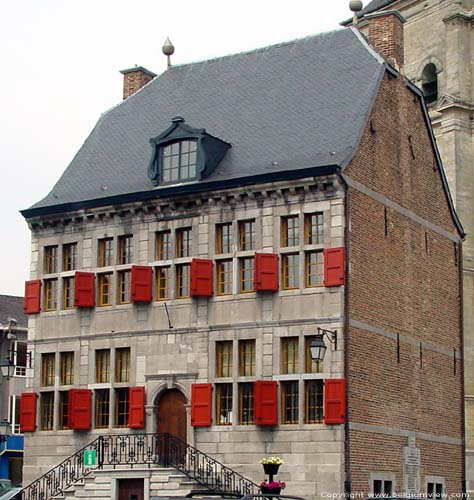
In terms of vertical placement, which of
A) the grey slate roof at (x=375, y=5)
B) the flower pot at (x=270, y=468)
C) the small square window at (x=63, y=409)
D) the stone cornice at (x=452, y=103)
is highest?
the grey slate roof at (x=375, y=5)

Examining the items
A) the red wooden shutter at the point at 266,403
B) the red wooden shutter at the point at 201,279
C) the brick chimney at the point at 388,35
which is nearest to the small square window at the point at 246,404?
the red wooden shutter at the point at 266,403

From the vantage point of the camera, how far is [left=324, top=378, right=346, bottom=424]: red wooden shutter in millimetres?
27234

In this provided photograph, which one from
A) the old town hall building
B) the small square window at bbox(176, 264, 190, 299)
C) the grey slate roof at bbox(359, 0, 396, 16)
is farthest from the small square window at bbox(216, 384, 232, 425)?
the grey slate roof at bbox(359, 0, 396, 16)

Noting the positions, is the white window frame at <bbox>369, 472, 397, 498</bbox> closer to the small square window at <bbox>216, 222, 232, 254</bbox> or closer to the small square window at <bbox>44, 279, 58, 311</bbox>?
the small square window at <bbox>216, 222, 232, 254</bbox>

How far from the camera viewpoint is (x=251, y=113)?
3219cm

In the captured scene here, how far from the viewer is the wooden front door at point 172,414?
2956 cm

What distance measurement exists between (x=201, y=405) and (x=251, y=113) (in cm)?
801

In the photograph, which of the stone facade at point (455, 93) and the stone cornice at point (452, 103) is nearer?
the stone facade at point (455, 93)

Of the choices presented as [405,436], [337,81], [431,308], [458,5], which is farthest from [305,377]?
[458,5]

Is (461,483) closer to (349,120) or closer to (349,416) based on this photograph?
(349,416)

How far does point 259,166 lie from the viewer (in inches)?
1170

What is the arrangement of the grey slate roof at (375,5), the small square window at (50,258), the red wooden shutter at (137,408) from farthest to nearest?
the grey slate roof at (375,5)
the small square window at (50,258)
the red wooden shutter at (137,408)

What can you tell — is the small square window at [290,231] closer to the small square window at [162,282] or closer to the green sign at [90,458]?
the small square window at [162,282]

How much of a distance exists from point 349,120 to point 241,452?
835cm
